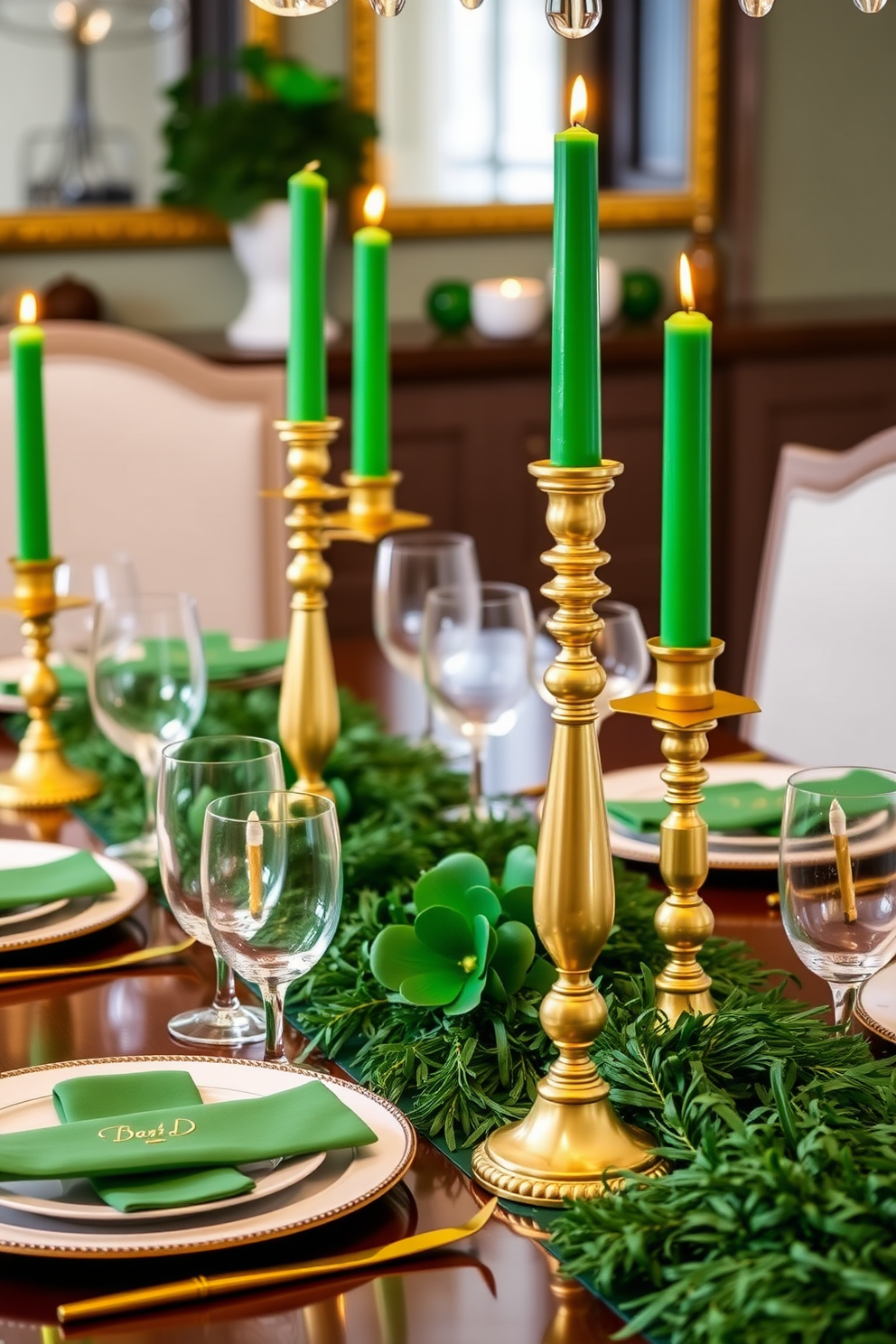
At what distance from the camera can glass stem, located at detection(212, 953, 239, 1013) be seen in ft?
3.23

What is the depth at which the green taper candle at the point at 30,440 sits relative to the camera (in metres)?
1.48

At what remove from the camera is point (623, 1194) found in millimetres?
714

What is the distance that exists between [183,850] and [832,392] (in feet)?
9.64

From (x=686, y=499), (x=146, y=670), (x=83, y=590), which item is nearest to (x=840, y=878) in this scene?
(x=686, y=499)

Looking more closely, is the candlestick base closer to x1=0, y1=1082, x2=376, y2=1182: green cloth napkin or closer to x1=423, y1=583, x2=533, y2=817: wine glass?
x1=423, y1=583, x2=533, y2=817: wine glass

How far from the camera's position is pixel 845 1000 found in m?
0.90

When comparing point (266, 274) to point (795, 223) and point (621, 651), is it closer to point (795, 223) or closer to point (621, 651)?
point (795, 223)

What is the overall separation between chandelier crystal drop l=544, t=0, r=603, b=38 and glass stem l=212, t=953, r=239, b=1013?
511 mm

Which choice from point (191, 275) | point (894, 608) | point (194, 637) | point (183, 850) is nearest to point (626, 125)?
point (191, 275)

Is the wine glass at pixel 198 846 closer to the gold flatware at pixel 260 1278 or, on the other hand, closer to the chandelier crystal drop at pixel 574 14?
the gold flatware at pixel 260 1278

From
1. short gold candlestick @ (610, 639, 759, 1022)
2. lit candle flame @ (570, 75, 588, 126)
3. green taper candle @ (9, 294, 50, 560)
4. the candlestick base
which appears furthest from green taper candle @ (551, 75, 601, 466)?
green taper candle @ (9, 294, 50, 560)

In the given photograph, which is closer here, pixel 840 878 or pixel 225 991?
pixel 840 878

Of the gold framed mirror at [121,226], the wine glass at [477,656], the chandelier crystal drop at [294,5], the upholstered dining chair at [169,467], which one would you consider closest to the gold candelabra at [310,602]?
the wine glass at [477,656]

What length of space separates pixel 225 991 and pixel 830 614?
116 centimetres
